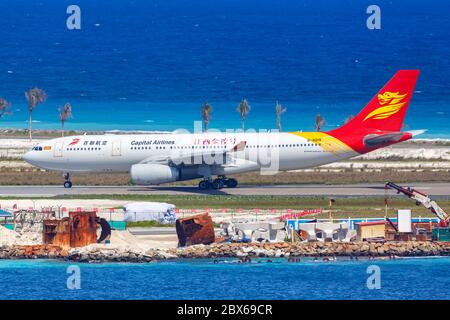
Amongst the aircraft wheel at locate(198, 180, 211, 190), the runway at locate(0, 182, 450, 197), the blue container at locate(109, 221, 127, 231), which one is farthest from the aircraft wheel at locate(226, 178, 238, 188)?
the blue container at locate(109, 221, 127, 231)

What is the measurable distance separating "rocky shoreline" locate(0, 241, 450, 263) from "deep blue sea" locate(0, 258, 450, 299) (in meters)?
0.93

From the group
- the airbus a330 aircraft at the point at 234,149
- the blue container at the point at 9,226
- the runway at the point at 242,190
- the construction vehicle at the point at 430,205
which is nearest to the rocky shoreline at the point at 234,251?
the construction vehicle at the point at 430,205

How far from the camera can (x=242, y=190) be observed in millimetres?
93812

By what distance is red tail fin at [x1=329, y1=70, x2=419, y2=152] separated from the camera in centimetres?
9306

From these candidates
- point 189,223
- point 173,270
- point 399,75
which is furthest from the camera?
point 399,75

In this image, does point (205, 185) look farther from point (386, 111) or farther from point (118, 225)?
point (118, 225)

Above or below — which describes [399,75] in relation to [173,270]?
above

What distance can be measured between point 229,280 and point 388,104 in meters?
35.2

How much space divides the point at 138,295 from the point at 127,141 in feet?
125

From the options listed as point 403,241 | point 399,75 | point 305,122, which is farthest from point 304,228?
point 305,122

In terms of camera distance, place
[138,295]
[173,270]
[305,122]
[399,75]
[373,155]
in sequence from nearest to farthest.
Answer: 1. [138,295]
2. [173,270]
3. [399,75]
4. [373,155]
5. [305,122]

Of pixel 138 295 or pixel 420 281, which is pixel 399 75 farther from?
pixel 138 295

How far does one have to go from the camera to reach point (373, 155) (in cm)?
12269
